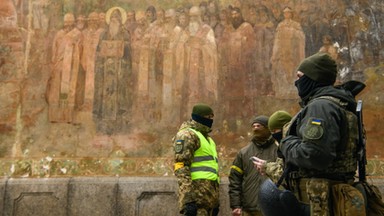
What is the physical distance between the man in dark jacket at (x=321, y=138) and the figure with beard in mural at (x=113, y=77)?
519cm

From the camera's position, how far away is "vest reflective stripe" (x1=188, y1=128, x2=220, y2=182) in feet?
17.1

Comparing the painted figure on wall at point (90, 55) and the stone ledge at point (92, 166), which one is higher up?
the painted figure on wall at point (90, 55)

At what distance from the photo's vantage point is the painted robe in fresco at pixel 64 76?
8.11 m

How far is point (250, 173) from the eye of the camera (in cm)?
564

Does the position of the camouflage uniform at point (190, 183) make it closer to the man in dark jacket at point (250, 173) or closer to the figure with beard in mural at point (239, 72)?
the man in dark jacket at point (250, 173)

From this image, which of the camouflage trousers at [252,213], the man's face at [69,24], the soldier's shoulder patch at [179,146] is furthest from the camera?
the man's face at [69,24]

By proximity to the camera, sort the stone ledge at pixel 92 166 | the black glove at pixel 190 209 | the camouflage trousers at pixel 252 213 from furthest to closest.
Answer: the stone ledge at pixel 92 166 → the camouflage trousers at pixel 252 213 → the black glove at pixel 190 209

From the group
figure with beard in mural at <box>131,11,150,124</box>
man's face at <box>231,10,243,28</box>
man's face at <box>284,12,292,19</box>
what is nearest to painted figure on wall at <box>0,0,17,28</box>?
figure with beard in mural at <box>131,11,150,124</box>

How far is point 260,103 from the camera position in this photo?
815 centimetres

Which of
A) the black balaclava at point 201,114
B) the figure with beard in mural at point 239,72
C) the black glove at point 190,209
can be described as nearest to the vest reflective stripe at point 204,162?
the black balaclava at point 201,114

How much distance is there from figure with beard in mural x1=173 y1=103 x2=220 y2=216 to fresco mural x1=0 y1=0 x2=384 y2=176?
2.50 meters

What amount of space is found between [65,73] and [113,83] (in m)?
0.92

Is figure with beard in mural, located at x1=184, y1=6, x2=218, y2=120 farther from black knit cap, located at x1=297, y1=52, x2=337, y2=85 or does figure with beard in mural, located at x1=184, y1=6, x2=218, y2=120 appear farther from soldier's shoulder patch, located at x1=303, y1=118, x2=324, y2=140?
soldier's shoulder patch, located at x1=303, y1=118, x2=324, y2=140

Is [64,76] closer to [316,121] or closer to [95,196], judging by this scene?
[95,196]
